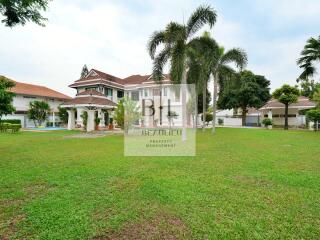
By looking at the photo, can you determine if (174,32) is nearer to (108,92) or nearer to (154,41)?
(154,41)

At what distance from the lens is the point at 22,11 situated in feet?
25.1

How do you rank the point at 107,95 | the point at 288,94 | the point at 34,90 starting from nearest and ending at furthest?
the point at 288,94 < the point at 107,95 < the point at 34,90

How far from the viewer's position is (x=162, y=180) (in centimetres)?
593

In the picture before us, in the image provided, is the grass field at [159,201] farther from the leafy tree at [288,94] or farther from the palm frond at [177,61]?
the leafy tree at [288,94]

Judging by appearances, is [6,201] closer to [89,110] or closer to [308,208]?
[308,208]

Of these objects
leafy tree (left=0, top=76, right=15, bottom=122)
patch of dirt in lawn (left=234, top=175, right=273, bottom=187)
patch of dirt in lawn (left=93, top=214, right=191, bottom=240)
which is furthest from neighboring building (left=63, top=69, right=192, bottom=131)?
patch of dirt in lawn (left=93, top=214, right=191, bottom=240)

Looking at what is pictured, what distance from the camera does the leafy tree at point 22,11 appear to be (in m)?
7.15

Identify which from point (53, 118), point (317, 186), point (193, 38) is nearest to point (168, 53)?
point (193, 38)

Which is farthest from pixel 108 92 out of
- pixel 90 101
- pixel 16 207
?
pixel 16 207

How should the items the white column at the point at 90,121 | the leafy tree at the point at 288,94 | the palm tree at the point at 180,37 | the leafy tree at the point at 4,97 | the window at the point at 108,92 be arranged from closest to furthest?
the leafy tree at the point at 4,97 → the palm tree at the point at 180,37 → the white column at the point at 90,121 → the leafy tree at the point at 288,94 → the window at the point at 108,92

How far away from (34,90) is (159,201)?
39520 mm

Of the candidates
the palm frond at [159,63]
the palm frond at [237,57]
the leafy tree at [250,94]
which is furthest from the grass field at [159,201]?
the leafy tree at [250,94]

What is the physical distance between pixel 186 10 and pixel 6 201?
47.3 ft

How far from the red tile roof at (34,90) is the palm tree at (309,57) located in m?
37.2
